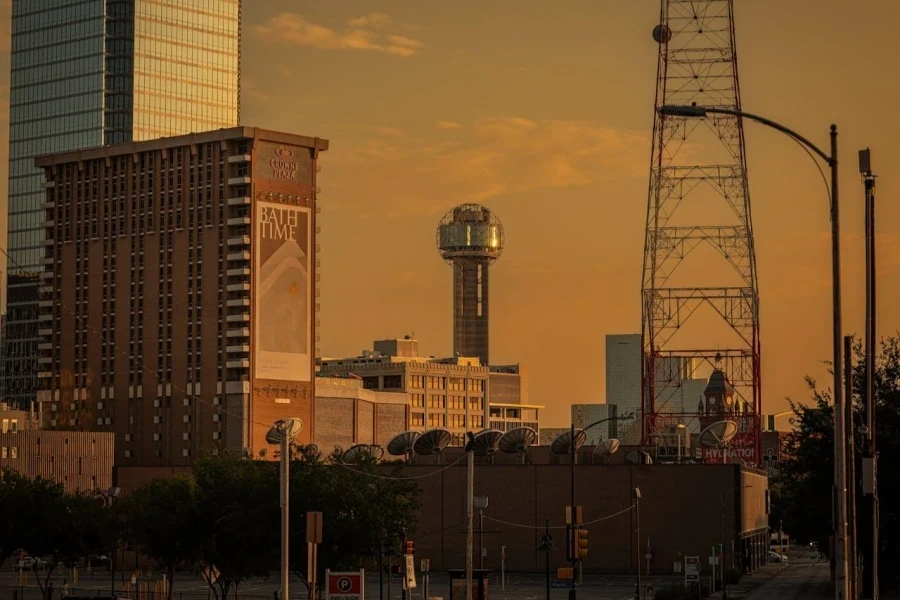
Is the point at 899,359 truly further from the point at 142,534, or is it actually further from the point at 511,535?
the point at 511,535

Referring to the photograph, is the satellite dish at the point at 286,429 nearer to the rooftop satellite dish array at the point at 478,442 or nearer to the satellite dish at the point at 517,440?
the rooftop satellite dish array at the point at 478,442

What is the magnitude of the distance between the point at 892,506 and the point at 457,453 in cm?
9398

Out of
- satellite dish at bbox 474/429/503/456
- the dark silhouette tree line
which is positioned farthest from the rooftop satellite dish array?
the dark silhouette tree line

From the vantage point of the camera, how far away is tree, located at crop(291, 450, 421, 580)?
276ft

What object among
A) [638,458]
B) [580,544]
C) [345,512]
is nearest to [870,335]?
[580,544]

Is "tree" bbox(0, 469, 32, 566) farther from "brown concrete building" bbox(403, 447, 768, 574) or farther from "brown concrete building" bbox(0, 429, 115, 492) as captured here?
A: "brown concrete building" bbox(0, 429, 115, 492)

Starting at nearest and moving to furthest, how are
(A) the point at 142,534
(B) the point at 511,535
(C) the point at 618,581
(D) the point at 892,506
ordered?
(D) the point at 892,506
(A) the point at 142,534
(C) the point at 618,581
(B) the point at 511,535

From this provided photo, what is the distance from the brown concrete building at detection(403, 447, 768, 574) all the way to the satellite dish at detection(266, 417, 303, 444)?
49.1 ft

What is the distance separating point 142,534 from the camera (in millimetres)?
97688

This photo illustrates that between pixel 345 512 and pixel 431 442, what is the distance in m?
66.7

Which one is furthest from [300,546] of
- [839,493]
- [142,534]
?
[839,493]

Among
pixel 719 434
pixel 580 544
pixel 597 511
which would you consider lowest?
pixel 597 511

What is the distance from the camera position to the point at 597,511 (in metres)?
147

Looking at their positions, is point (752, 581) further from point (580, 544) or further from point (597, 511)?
point (580, 544)
